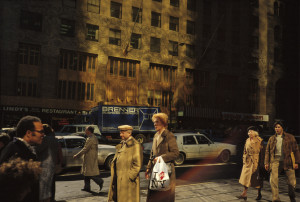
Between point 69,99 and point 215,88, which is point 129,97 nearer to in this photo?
point 69,99

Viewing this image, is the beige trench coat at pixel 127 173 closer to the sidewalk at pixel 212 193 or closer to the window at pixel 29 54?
the sidewalk at pixel 212 193

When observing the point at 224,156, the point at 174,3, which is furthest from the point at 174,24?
the point at 224,156

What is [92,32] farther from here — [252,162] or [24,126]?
[24,126]

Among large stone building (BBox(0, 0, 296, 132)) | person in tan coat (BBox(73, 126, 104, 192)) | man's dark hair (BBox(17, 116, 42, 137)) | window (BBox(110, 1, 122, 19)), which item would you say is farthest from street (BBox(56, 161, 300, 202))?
window (BBox(110, 1, 122, 19))

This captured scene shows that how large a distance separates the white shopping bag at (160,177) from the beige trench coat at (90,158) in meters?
3.74

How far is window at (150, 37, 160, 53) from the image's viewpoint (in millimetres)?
41438

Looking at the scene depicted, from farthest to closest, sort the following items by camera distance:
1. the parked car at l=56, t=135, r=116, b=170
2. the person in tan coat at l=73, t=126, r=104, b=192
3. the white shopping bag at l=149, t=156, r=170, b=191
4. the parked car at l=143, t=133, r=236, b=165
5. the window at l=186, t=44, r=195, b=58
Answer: the window at l=186, t=44, r=195, b=58, the parked car at l=143, t=133, r=236, b=165, the parked car at l=56, t=135, r=116, b=170, the person in tan coat at l=73, t=126, r=104, b=192, the white shopping bag at l=149, t=156, r=170, b=191

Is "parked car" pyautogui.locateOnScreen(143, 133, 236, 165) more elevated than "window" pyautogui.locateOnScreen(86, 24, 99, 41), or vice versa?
"window" pyautogui.locateOnScreen(86, 24, 99, 41)

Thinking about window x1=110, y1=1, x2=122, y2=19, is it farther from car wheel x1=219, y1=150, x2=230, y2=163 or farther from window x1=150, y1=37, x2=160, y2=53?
car wheel x1=219, y1=150, x2=230, y2=163

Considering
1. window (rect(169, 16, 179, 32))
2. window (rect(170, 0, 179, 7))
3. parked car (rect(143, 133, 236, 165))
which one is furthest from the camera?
window (rect(170, 0, 179, 7))

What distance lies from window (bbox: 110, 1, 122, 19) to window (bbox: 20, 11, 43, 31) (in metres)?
9.52

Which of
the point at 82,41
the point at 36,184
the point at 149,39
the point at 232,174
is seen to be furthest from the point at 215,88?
the point at 36,184

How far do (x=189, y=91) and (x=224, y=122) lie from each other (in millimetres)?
8080

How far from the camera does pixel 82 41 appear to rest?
36312 millimetres
